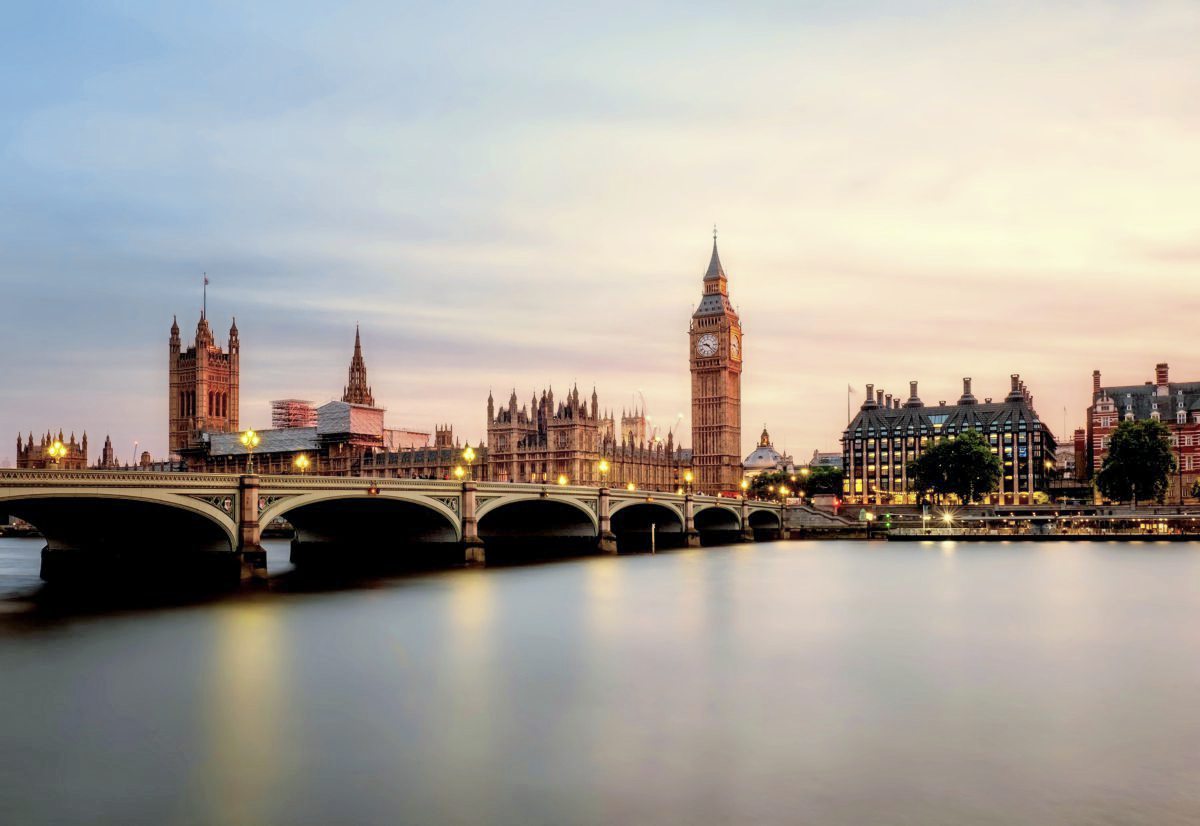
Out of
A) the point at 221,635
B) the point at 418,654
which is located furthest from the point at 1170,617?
the point at 221,635

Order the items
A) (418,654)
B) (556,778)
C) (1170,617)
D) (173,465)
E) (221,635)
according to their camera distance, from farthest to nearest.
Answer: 1. (173,465)
2. (1170,617)
3. (221,635)
4. (418,654)
5. (556,778)

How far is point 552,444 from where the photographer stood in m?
150

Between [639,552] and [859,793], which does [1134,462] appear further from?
[859,793]

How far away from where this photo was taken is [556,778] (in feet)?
59.9

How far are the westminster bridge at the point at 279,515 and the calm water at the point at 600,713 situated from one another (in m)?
5.19

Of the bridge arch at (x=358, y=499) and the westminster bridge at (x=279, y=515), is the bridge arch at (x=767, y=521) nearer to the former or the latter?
the westminster bridge at (x=279, y=515)

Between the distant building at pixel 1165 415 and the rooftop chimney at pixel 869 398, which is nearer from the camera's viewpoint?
the distant building at pixel 1165 415

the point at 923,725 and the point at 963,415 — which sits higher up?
the point at 963,415

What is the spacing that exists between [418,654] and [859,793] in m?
17.0

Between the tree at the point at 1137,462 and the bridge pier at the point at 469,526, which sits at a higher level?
the tree at the point at 1137,462

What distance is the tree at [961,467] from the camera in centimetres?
12762

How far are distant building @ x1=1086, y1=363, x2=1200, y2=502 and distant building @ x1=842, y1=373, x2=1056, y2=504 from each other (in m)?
13.6

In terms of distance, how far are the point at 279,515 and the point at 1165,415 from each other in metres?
121

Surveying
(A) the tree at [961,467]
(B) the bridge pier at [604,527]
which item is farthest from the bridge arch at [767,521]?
(B) the bridge pier at [604,527]
